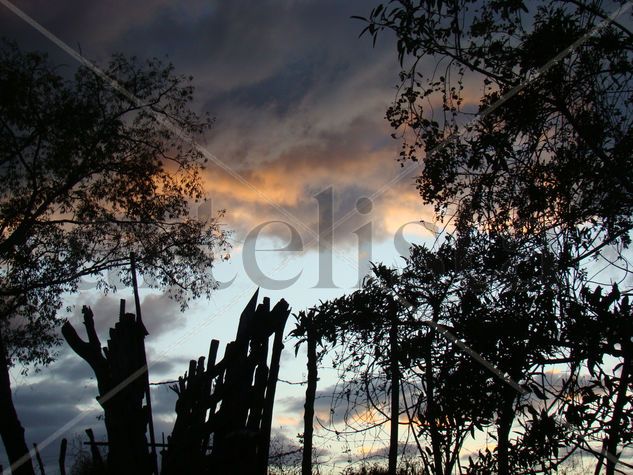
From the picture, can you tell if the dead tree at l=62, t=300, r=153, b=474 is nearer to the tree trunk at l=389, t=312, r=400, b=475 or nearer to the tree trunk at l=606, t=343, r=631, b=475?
the tree trunk at l=389, t=312, r=400, b=475

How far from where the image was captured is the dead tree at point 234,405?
6676 mm

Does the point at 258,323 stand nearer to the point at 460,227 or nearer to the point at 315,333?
the point at 315,333

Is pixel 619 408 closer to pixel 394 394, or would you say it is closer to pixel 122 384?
pixel 394 394

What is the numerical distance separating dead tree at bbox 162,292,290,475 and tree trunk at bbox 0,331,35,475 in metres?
8.92

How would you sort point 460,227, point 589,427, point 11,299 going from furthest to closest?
point 11,299 < point 460,227 < point 589,427

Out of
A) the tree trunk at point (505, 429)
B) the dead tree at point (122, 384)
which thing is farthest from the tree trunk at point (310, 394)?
the tree trunk at point (505, 429)

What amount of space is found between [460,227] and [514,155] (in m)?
1.25

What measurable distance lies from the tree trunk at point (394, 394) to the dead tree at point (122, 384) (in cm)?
343

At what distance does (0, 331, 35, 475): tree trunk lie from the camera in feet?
45.4

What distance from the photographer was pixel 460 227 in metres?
8.14

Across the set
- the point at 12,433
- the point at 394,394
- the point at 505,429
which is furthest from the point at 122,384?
the point at 12,433

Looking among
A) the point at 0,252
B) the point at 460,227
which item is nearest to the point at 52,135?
the point at 0,252

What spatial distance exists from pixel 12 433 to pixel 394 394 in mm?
11074

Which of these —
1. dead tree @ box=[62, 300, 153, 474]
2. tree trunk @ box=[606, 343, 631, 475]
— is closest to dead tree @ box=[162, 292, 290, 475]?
dead tree @ box=[62, 300, 153, 474]
